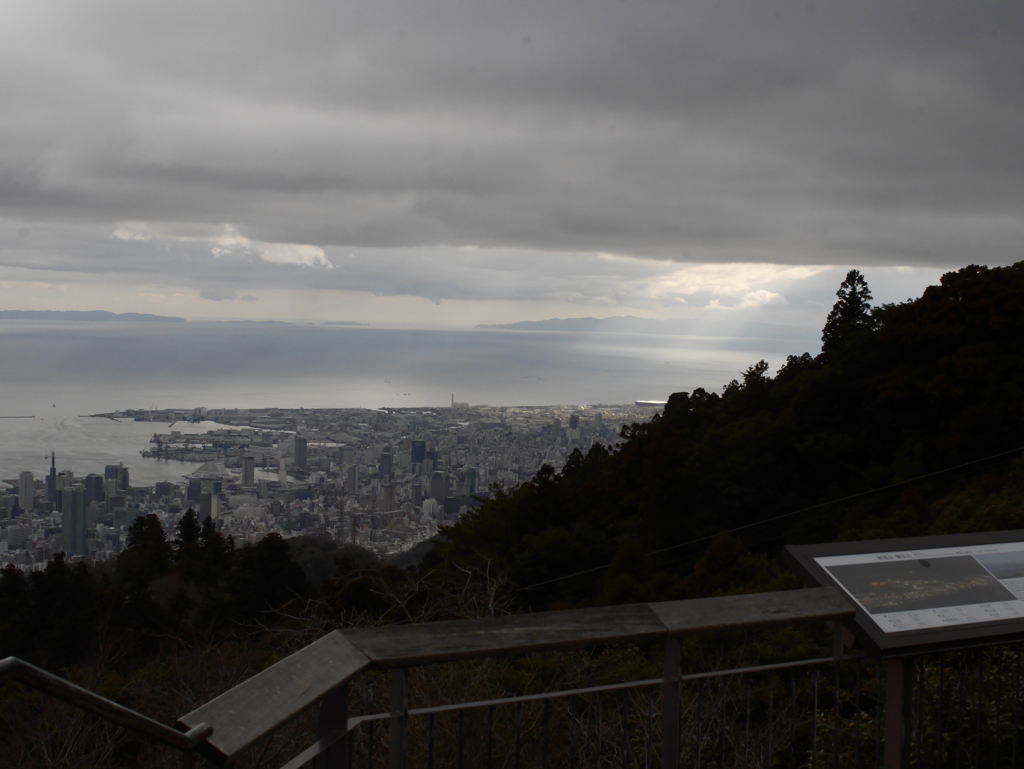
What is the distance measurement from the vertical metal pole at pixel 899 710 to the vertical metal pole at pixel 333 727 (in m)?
1.32

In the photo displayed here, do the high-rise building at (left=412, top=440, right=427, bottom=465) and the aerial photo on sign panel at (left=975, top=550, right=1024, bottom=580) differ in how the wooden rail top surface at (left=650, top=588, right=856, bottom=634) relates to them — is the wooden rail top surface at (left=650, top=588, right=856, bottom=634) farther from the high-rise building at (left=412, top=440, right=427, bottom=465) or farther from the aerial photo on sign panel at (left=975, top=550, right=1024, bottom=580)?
the high-rise building at (left=412, top=440, right=427, bottom=465)

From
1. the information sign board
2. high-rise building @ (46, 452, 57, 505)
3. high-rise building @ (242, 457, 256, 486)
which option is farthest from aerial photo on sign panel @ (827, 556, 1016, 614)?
high-rise building @ (242, 457, 256, 486)

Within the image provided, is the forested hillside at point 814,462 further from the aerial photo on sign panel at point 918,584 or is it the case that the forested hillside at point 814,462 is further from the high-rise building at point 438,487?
the aerial photo on sign panel at point 918,584

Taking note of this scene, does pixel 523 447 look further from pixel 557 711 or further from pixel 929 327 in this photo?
pixel 557 711

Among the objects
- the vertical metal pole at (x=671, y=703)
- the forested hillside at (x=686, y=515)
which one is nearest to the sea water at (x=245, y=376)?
the forested hillside at (x=686, y=515)

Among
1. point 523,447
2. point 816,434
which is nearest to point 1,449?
point 523,447

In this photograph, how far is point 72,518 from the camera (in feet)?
100

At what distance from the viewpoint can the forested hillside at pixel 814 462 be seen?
2111 centimetres

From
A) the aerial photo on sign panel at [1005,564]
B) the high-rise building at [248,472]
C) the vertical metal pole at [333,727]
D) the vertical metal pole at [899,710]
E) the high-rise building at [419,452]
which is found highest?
the aerial photo on sign panel at [1005,564]

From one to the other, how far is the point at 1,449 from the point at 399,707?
164ft

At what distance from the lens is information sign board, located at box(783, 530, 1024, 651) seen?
6.15 ft

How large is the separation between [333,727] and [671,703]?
750 millimetres

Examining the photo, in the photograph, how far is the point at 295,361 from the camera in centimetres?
9150

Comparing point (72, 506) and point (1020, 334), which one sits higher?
point (1020, 334)
